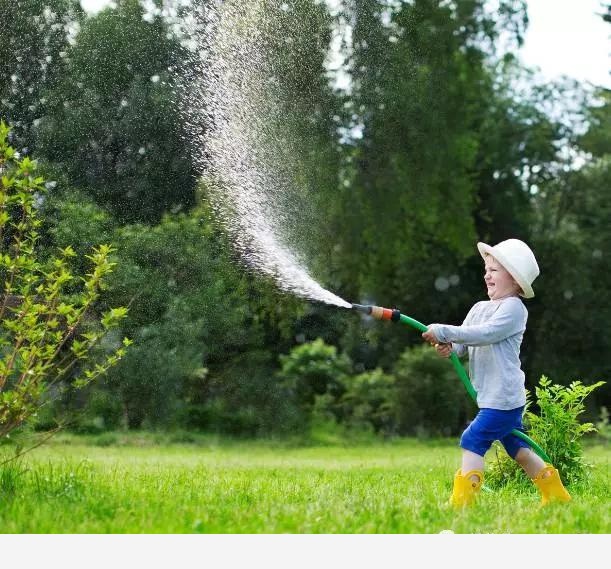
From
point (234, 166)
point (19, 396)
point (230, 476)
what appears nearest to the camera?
point (19, 396)

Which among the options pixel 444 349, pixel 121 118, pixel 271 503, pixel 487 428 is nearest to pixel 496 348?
pixel 444 349

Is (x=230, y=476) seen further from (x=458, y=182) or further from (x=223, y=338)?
(x=458, y=182)

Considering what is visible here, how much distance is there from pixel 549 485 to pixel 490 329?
2.57ft

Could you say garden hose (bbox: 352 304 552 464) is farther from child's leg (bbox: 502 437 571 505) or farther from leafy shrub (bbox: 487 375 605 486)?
leafy shrub (bbox: 487 375 605 486)

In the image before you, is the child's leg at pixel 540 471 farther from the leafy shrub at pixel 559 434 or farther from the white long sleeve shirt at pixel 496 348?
the leafy shrub at pixel 559 434

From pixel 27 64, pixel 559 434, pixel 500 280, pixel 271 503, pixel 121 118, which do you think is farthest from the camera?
pixel 121 118

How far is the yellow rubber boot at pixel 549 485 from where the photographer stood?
11.7 ft

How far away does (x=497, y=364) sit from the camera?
11.1 feet

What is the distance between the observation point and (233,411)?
9.61 metres

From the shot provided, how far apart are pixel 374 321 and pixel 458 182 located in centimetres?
203

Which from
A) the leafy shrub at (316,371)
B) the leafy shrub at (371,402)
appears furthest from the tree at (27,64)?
the leafy shrub at (371,402)

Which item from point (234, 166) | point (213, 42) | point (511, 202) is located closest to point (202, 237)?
point (234, 166)

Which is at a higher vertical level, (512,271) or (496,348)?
(512,271)

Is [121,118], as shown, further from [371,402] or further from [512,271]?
[512,271]
